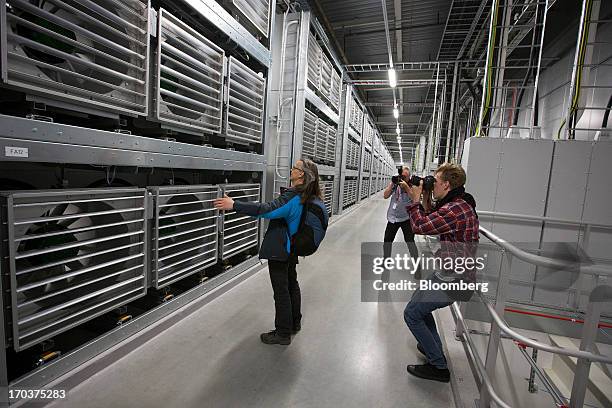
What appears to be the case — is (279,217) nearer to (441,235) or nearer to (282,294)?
(282,294)

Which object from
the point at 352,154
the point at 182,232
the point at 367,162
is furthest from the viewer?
the point at 367,162

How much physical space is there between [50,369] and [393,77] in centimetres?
1110

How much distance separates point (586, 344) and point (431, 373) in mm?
1152

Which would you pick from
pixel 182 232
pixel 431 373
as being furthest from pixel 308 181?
pixel 431 373

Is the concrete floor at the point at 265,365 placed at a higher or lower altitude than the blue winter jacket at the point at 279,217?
lower

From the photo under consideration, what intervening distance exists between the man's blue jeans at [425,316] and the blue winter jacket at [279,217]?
43.7 inches

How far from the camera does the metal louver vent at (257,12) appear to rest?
3832mm

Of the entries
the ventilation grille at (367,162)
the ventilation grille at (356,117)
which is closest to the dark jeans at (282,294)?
the ventilation grille at (356,117)

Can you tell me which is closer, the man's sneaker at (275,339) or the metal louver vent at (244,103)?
the man's sneaker at (275,339)

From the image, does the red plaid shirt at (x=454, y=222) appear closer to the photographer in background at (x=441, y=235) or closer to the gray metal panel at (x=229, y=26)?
the photographer in background at (x=441, y=235)

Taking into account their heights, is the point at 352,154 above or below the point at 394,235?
above

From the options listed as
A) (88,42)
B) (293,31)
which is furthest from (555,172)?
(88,42)

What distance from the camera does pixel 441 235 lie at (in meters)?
2.36

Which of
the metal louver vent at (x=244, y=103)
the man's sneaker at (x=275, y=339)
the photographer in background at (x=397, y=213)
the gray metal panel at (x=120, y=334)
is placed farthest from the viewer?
the photographer in background at (x=397, y=213)
